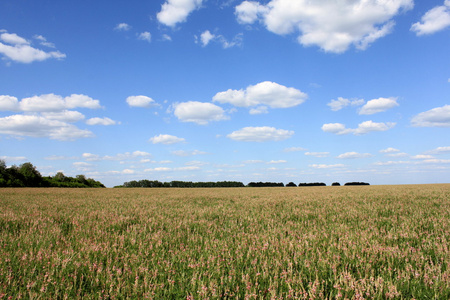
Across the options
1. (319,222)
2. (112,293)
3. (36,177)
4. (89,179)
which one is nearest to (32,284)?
(112,293)

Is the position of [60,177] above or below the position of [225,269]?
above

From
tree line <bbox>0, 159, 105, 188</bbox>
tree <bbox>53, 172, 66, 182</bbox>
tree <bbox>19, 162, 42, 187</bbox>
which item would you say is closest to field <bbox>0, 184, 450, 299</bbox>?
tree line <bbox>0, 159, 105, 188</bbox>

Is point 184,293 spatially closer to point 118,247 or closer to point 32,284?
point 32,284

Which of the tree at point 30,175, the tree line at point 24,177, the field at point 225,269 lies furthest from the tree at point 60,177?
the field at point 225,269

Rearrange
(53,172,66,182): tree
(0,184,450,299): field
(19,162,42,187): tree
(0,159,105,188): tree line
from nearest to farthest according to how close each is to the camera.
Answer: (0,184,450,299): field, (0,159,105,188): tree line, (19,162,42,187): tree, (53,172,66,182): tree

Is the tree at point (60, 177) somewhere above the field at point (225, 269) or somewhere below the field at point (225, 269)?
above

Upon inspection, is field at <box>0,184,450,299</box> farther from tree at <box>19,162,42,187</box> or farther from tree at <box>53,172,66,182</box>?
tree at <box>53,172,66,182</box>

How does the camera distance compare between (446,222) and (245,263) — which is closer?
(245,263)

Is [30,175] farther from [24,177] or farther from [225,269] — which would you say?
[225,269]

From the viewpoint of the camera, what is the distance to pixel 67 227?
6090 mm

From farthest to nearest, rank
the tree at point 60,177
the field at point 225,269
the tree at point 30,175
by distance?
1. the tree at point 60,177
2. the tree at point 30,175
3. the field at point 225,269

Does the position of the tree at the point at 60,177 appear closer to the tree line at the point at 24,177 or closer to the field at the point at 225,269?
the tree line at the point at 24,177

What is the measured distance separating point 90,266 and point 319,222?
5056 millimetres

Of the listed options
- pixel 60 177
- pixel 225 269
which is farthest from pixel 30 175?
pixel 225 269
